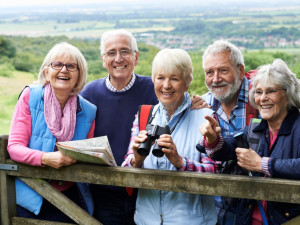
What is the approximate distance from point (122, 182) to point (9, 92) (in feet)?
43.2

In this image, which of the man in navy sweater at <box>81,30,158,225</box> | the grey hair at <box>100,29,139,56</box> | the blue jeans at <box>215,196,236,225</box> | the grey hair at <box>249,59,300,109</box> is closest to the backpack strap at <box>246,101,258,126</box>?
the grey hair at <box>249,59,300,109</box>

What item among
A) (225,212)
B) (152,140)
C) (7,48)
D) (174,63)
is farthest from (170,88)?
(7,48)

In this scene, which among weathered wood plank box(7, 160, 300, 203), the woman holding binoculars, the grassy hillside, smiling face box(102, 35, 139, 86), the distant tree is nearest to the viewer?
weathered wood plank box(7, 160, 300, 203)

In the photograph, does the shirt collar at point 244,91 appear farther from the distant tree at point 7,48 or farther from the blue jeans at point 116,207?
the distant tree at point 7,48

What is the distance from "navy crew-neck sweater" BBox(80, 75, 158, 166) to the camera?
3.37m

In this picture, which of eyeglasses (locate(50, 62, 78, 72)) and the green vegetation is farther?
the green vegetation

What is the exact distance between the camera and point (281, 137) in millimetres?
2613

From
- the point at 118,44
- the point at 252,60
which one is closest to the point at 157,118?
the point at 118,44

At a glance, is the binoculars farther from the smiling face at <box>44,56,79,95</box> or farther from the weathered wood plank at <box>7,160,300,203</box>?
the smiling face at <box>44,56,79,95</box>

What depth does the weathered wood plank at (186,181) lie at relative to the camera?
2428 mm

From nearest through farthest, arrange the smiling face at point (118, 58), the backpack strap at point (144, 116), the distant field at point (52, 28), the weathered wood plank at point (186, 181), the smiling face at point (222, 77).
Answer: the weathered wood plank at point (186, 181) → the backpack strap at point (144, 116) → the smiling face at point (222, 77) → the smiling face at point (118, 58) → the distant field at point (52, 28)

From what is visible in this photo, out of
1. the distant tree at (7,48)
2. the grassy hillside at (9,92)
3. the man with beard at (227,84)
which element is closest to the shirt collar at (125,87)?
the man with beard at (227,84)

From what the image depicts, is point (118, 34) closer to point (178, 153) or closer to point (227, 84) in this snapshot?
point (227, 84)

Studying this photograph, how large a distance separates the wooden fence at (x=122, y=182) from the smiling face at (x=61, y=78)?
0.53 m
